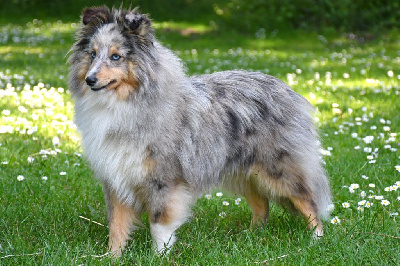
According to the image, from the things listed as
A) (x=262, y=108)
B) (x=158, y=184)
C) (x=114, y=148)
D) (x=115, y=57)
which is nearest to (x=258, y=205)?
(x=262, y=108)

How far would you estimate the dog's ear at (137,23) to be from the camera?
3768 mm

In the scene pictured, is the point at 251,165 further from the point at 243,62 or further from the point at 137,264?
the point at 243,62

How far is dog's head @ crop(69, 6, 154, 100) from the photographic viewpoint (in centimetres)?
369

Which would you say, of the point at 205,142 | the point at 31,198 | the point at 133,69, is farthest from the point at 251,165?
the point at 31,198

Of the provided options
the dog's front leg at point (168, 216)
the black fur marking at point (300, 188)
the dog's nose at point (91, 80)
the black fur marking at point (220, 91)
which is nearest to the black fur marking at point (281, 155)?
the black fur marking at point (300, 188)

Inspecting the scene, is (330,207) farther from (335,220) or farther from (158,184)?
(158,184)

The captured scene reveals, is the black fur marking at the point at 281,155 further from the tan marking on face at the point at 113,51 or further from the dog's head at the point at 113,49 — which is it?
the tan marking on face at the point at 113,51

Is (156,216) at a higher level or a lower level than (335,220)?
higher

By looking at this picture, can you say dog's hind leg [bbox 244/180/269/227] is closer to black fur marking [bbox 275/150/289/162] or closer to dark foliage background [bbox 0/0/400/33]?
black fur marking [bbox 275/150/289/162]

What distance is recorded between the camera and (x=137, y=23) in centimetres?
376

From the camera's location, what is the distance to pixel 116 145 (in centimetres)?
386

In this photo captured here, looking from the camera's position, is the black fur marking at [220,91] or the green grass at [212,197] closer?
the green grass at [212,197]

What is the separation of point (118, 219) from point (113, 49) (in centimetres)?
120

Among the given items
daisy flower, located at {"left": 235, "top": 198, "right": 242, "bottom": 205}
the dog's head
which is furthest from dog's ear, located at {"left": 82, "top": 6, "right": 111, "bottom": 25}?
daisy flower, located at {"left": 235, "top": 198, "right": 242, "bottom": 205}
